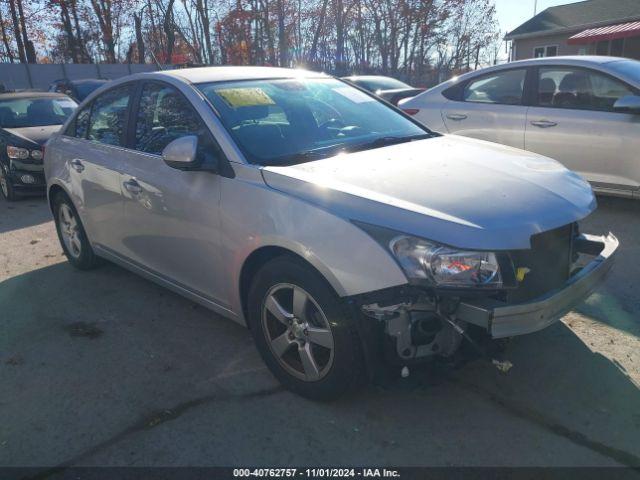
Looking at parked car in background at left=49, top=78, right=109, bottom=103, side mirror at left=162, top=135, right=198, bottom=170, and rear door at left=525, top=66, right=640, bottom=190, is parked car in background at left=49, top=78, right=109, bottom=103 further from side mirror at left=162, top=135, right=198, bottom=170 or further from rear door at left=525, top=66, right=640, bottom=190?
side mirror at left=162, top=135, right=198, bottom=170

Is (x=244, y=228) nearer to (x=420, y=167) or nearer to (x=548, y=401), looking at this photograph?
(x=420, y=167)

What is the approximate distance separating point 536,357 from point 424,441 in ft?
3.42

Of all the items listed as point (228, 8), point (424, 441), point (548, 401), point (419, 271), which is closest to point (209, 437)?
point (424, 441)

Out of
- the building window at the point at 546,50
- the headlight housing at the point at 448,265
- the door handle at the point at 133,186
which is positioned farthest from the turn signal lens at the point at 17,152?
the building window at the point at 546,50

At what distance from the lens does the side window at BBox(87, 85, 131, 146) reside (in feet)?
13.7

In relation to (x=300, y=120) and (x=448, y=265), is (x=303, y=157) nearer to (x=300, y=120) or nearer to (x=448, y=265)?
(x=300, y=120)

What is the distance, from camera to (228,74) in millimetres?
3809

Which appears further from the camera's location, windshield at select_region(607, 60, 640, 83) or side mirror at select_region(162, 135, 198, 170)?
windshield at select_region(607, 60, 640, 83)

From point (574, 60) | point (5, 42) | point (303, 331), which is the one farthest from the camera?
point (5, 42)

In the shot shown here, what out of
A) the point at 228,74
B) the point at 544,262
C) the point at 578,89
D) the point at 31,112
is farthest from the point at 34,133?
the point at 544,262

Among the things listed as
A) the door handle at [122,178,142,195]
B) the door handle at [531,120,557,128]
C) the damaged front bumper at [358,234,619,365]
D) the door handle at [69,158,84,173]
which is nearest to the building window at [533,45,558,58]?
the door handle at [531,120,557,128]

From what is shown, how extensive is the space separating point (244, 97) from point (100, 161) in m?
1.49

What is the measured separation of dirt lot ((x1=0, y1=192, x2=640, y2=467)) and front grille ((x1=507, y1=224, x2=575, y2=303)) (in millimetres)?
597

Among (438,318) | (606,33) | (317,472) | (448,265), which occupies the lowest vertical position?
(317,472)
